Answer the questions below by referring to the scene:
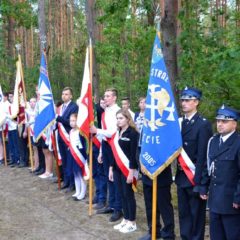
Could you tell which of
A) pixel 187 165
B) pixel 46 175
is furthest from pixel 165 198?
pixel 46 175

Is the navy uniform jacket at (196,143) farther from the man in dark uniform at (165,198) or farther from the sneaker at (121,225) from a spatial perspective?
the sneaker at (121,225)

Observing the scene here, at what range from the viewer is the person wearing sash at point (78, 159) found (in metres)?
8.27

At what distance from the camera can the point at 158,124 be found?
5.50 meters

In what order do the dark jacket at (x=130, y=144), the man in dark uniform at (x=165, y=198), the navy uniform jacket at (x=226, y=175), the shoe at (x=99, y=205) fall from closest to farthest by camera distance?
the navy uniform jacket at (x=226, y=175), the man in dark uniform at (x=165, y=198), the dark jacket at (x=130, y=144), the shoe at (x=99, y=205)

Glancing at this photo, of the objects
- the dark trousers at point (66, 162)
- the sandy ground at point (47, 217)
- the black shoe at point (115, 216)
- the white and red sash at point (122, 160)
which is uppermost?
the white and red sash at point (122, 160)

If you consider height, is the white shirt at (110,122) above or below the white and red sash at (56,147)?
above

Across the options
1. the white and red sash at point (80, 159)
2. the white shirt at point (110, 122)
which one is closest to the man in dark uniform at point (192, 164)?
the white shirt at point (110, 122)

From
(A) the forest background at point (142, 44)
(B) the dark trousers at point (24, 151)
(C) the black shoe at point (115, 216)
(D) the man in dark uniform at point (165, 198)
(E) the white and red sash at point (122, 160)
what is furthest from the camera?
(B) the dark trousers at point (24, 151)

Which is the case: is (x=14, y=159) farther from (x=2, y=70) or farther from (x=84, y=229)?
(x=2, y=70)

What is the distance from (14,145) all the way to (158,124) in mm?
7510

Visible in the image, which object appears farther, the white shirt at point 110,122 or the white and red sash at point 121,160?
the white shirt at point 110,122

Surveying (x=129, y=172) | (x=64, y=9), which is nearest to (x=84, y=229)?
(x=129, y=172)

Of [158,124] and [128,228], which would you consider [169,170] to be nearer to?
[158,124]

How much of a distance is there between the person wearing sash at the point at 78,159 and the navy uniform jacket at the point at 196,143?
3.12m
